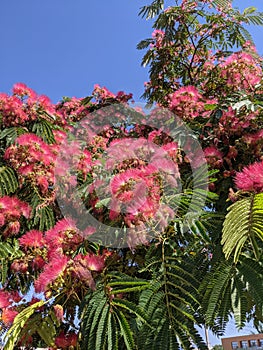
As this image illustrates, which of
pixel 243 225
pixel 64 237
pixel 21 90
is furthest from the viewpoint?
pixel 21 90

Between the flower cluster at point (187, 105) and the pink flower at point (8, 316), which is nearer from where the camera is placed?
the pink flower at point (8, 316)

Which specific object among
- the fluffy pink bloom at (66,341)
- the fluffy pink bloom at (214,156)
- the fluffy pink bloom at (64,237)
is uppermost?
the fluffy pink bloom at (214,156)

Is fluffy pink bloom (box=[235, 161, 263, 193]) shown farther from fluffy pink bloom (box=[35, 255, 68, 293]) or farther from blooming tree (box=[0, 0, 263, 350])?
fluffy pink bloom (box=[35, 255, 68, 293])

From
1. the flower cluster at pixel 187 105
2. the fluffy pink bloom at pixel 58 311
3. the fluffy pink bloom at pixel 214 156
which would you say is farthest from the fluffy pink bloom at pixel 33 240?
the flower cluster at pixel 187 105

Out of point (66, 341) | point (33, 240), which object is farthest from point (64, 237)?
point (66, 341)

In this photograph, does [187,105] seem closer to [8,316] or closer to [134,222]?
[134,222]

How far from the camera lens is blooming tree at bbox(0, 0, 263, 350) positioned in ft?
5.88

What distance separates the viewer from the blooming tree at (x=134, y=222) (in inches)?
70.5

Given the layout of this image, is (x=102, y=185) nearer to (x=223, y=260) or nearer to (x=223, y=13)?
(x=223, y=260)

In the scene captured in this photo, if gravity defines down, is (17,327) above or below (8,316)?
below

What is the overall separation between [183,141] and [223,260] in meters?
0.99

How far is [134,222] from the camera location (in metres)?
2.00

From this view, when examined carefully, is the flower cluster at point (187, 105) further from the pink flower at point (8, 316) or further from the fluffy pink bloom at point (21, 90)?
the pink flower at point (8, 316)

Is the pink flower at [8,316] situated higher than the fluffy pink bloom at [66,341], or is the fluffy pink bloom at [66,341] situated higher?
the pink flower at [8,316]
